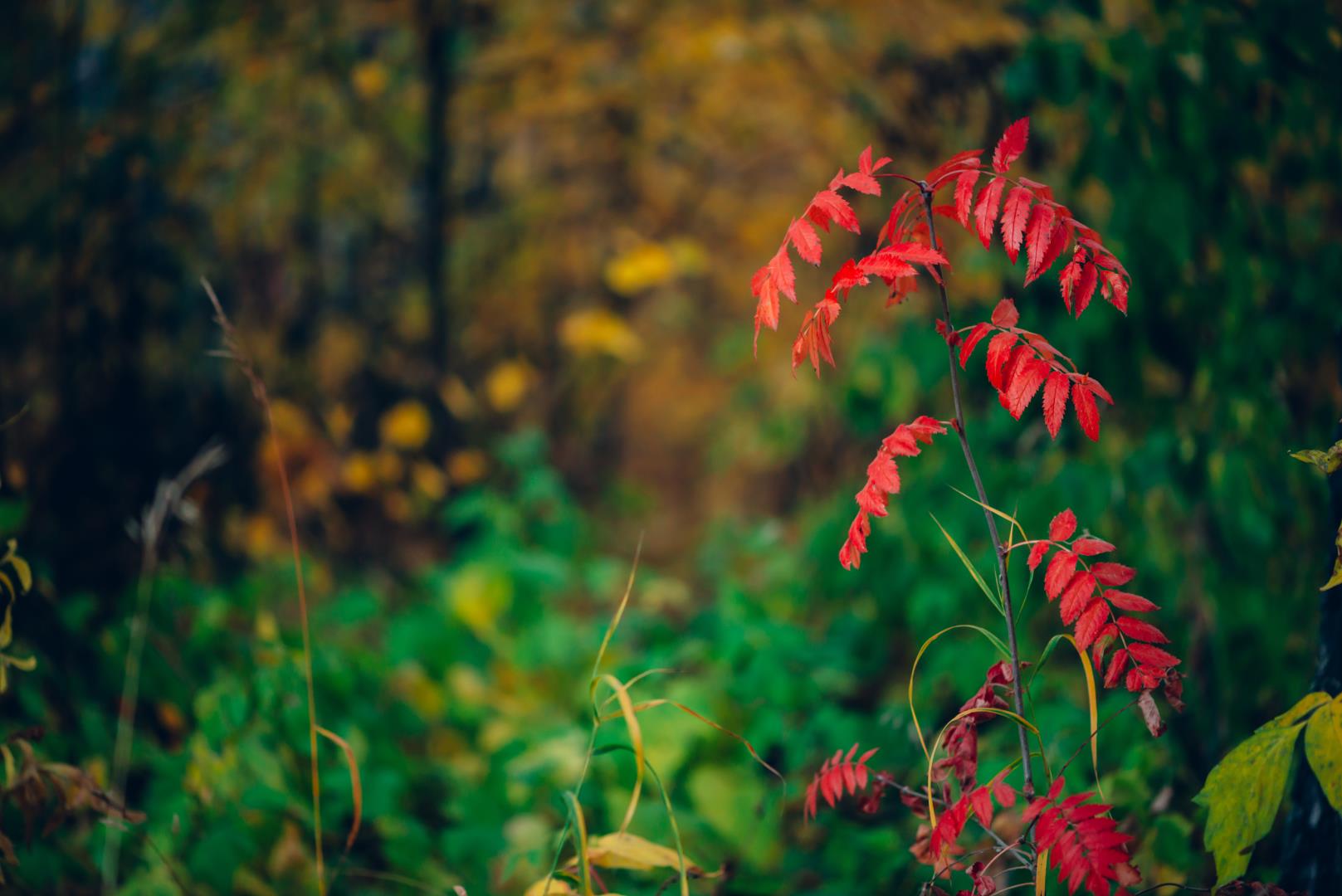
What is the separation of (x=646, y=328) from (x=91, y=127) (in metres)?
2.93

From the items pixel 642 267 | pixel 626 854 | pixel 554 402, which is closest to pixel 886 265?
pixel 626 854

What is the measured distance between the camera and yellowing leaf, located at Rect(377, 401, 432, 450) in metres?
3.42

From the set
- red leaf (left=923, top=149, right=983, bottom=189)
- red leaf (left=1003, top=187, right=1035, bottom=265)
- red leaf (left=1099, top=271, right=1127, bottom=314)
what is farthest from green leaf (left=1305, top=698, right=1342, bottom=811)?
red leaf (left=923, top=149, right=983, bottom=189)

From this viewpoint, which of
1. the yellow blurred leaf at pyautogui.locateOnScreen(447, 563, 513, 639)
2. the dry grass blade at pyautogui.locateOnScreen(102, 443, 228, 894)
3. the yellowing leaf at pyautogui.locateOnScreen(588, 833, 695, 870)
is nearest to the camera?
the yellowing leaf at pyautogui.locateOnScreen(588, 833, 695, 870)

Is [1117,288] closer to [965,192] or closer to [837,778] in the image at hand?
[965,192]

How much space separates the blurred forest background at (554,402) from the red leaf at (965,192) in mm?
871

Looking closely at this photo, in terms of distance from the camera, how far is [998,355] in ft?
3.08

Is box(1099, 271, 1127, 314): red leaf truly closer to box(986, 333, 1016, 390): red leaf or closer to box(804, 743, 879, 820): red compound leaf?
box(986, 333, 1016, 390): red leaf

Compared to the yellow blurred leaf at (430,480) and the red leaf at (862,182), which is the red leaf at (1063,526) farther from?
the yellow blurred leaf at (430,480)

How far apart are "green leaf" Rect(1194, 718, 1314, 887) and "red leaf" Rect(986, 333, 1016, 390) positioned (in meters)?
0.48

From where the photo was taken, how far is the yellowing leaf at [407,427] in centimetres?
342

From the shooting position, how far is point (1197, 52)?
1548mm

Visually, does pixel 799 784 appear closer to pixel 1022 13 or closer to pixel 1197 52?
pixel 1197 52

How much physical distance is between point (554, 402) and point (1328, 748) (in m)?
3.67
